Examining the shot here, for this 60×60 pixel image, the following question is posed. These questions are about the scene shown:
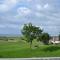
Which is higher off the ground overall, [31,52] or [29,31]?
[29,31]

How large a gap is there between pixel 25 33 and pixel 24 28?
93 centimetres

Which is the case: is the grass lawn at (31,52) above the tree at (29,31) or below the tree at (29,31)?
below

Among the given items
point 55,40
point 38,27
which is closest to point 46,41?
point 55,40

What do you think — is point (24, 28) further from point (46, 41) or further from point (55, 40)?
point (55, 40)

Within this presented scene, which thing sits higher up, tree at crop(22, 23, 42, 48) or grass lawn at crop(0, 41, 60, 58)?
tree at crop(22, 23, 42, 48)

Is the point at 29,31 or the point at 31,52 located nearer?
the point at 31,52

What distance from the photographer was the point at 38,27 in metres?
51.1

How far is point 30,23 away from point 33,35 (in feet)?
7.77

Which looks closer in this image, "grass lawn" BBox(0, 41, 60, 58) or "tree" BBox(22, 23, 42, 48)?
"grass lawn" BBox(0, 41, 60, 58)

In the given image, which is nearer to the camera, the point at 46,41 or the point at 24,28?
the point at 24,28

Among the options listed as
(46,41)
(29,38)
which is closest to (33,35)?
(29,38)

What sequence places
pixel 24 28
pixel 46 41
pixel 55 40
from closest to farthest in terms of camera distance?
pixel 24 28, pixel 46 41, pixel 55 40

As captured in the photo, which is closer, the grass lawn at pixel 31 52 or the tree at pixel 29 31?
the grass lawn at pixel 31 52

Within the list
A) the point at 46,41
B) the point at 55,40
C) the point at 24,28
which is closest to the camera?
the point at 24,28
